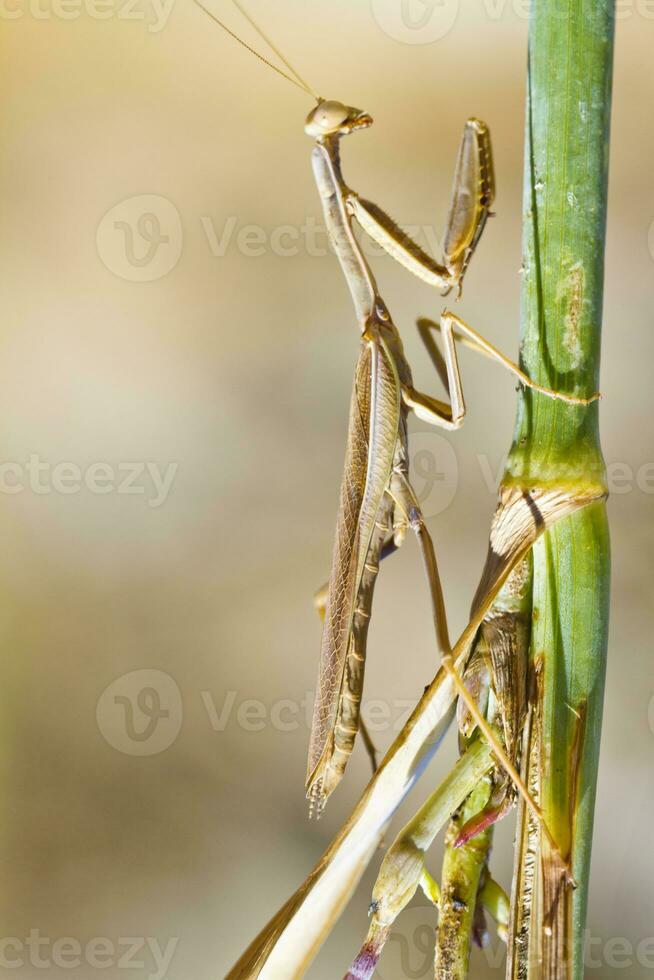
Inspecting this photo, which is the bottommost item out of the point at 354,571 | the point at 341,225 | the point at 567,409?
the point at 354,571

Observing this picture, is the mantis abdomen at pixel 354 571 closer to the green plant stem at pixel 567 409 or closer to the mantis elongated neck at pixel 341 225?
the mantis elongated neck at pixel 341 225

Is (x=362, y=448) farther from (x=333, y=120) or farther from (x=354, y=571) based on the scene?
(x=333, y=120)

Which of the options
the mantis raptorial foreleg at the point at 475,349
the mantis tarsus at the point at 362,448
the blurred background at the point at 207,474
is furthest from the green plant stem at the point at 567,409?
the blurred background at the point at 207,474

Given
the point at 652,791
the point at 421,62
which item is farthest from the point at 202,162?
the point at 652,791

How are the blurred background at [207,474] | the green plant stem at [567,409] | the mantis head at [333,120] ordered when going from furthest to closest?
1. the blurred background at [207,474]
2. the mantis head at [333,120]
3. the green plant stem at [567,409]

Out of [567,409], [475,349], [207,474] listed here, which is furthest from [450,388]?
[207,474]

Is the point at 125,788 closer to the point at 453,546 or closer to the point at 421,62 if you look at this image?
the point at 453,546

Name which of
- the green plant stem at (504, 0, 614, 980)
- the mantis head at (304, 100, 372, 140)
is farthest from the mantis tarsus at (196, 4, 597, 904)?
the green plant stem at (504, 0, 614, 980)

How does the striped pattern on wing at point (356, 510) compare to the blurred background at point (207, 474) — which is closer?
the striped pattern on wing at point (356, 510)
